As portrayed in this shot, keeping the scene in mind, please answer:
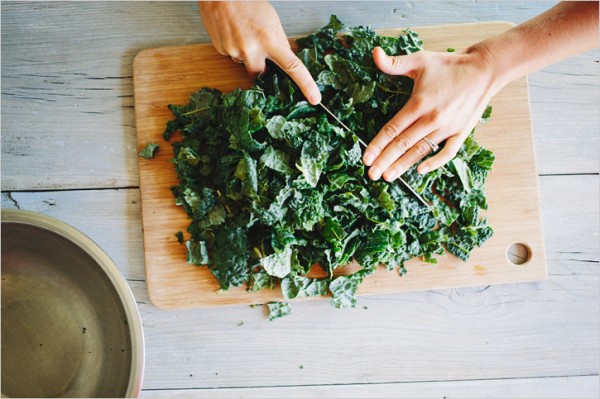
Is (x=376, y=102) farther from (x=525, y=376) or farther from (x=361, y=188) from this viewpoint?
(x=525, y=376)

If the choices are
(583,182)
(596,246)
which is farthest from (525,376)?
(583,182)

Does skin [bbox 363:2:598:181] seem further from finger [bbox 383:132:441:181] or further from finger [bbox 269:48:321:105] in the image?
finger [bbox 269:48:321:105]

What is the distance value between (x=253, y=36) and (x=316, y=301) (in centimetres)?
109

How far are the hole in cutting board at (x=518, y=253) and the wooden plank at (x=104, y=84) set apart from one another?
0.36 m

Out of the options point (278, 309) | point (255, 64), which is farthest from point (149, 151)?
point (278, 309)

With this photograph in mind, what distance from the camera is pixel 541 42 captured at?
1758 millimetres

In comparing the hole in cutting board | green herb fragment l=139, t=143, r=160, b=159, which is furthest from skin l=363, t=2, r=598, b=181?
green herb fragment l=139, t=143, r=160, b=159

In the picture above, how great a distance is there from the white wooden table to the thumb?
0.38 m

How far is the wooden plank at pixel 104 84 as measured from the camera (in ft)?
6.77

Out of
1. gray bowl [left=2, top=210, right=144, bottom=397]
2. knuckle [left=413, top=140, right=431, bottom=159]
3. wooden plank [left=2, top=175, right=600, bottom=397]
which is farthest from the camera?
wooden plank [left=2, top=175, right=600, bottom=397]

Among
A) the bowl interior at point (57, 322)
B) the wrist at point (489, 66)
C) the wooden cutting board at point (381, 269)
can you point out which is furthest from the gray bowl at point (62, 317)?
the wrist at point (489, 66)

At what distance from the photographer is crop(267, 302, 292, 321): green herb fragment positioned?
78.0 inches

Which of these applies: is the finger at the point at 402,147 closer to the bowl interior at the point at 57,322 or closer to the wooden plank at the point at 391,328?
the wooden plank at the point at 391,328

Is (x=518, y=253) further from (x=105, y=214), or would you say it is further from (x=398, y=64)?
(x=105, y=214)
